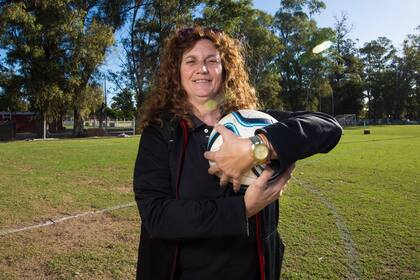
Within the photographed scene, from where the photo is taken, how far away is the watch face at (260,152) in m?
1.42

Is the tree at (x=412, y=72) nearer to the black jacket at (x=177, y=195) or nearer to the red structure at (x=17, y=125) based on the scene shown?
the red structure at (x=17, y=125)

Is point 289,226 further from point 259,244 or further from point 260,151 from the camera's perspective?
point 260,151

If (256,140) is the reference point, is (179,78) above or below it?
above

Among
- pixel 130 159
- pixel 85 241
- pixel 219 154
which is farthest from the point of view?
pixel 130 159

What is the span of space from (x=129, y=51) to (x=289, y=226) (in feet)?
135

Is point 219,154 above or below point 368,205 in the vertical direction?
above

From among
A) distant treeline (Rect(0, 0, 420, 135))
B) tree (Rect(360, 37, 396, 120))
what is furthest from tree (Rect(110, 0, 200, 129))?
tree (Rect(360, 37, 396, 120))

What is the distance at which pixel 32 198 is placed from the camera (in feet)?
24.3

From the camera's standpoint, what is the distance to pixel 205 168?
170cm

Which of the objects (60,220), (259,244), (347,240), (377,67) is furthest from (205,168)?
(377,67)

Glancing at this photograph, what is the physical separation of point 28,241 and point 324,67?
68936 mm

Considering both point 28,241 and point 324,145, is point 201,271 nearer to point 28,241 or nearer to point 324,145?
point 324,145

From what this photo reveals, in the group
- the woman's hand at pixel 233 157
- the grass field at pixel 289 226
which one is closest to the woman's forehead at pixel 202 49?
the woman's hand at pixel 233 157

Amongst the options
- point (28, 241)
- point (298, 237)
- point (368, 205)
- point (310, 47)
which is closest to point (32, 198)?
point (28, 241)
